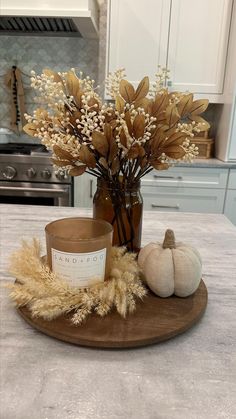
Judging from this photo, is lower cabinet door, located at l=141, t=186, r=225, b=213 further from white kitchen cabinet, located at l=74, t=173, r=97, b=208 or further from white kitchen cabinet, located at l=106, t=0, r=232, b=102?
white kitchen cabinet, located at l=106, t=0, r=232, b=102

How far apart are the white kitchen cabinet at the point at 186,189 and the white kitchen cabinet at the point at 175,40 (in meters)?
0.58

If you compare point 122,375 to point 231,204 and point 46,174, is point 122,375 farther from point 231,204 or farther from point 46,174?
point 231,204

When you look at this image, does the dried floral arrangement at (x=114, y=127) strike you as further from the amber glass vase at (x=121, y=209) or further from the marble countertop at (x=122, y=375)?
Result: the marble countertop at (x=122, y=375)

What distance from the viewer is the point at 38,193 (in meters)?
2.24

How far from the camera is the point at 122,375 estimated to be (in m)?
0.45

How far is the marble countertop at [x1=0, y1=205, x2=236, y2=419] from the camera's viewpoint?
15.6 inches

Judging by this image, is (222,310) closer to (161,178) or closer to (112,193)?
(112,193)

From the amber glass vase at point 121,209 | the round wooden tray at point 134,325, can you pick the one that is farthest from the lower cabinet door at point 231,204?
the round wooden tray at point 134,325

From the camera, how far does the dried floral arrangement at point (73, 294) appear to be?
54 centimetres

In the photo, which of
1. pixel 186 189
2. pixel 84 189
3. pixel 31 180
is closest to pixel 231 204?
pixel 186 189

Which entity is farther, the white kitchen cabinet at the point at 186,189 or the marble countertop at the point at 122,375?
the white kitchen cabinet at the point at 186,189

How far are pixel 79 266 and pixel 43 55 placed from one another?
2.56 meters

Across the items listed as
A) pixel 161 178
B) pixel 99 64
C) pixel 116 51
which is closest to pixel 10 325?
pixel 161 178

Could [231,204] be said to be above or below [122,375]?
below
